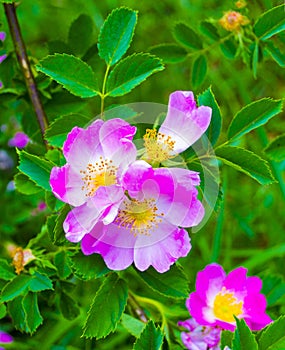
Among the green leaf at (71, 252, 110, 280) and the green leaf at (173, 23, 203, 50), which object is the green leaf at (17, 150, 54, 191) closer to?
the green leaf at (71, 252, 110, 280)

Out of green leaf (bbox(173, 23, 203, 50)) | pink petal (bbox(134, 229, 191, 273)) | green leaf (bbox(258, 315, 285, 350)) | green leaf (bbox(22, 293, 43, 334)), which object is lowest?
green leaf (bbox(22, 293, 43, 334))

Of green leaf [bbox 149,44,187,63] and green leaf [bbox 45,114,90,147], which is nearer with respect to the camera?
green leaf [bbox 45,114,90,147]

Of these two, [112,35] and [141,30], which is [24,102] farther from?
[141,30]

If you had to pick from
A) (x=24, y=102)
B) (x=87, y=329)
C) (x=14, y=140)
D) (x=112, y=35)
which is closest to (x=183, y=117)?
(x=112, y=35)

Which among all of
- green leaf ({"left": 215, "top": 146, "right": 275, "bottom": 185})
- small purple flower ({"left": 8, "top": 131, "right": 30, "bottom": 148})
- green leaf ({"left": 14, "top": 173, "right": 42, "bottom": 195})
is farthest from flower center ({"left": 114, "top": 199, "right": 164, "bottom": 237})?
small purple flower ({"left": 8, "top": 131, "right": 30, "bottom": 148})

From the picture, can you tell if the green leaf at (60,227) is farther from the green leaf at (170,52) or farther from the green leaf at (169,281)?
the green leaf at (170,52)

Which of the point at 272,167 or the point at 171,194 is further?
the point at 272,167
